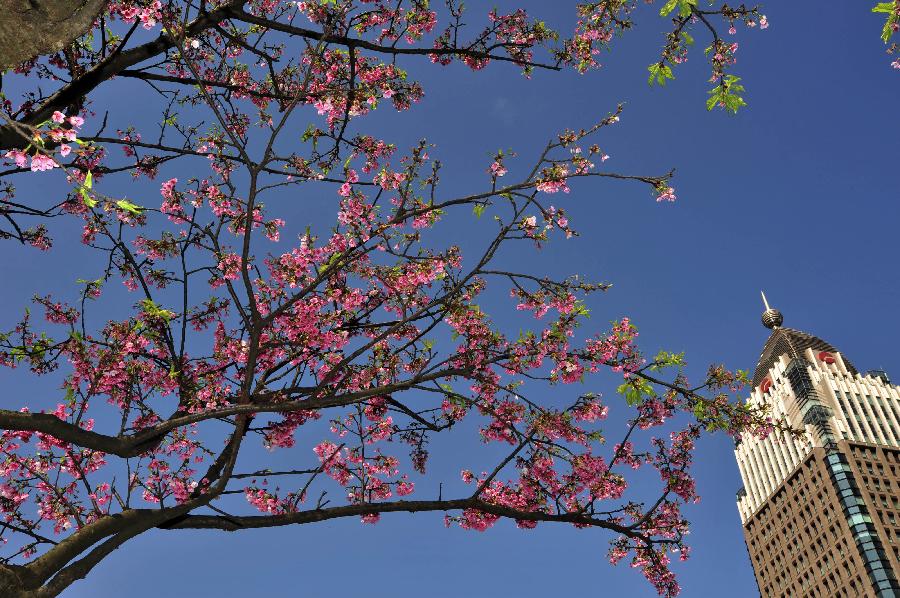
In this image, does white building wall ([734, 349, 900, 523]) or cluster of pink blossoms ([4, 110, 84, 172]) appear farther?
white building wall ([734, 349, 900, 523])

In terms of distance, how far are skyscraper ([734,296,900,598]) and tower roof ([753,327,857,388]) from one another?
0.73 metres

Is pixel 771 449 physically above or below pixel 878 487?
above

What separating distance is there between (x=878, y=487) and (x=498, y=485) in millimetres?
101455

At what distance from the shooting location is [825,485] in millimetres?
90062

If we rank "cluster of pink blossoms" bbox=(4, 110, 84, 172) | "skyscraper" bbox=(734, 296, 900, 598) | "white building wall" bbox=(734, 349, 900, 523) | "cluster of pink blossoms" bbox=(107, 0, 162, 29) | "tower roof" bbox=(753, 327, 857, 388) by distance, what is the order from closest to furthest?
"cluster of pink blossoms" bbox=(4, 110, 84, 172) < "cluster of pink blossoms" bbox=(107, 0, 162, 29) < "skyscraper" bbox=(734, 296, 900, 598) < "white building wall" bbox=(734, 349, 900, 523) < "tower roof" bbox=(753, 327, 857, 388)

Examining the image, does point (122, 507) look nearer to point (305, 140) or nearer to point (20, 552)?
point (20, 552)

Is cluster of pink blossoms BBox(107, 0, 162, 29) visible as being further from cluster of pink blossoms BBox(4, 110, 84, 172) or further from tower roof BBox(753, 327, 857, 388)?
tower roof BBox(753, 327, 857, 388)

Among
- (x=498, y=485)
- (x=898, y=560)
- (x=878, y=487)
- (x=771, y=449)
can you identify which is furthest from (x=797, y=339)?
(x=498, y=485)

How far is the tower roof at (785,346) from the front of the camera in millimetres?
117875

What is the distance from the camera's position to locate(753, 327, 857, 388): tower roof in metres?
118

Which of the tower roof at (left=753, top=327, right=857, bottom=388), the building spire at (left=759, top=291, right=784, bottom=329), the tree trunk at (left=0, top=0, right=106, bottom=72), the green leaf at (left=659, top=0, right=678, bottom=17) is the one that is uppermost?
the building spire at (left=759, top=291, right=784, bottom=329)

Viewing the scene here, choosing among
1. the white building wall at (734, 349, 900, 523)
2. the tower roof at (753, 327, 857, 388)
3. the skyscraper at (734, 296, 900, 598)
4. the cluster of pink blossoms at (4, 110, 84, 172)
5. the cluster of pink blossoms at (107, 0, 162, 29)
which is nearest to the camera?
the cluster of pink blossoms at (4, 110, 84, 172)

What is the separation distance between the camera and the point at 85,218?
9516mm

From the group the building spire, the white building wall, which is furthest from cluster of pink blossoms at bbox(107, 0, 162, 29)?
the building spire
